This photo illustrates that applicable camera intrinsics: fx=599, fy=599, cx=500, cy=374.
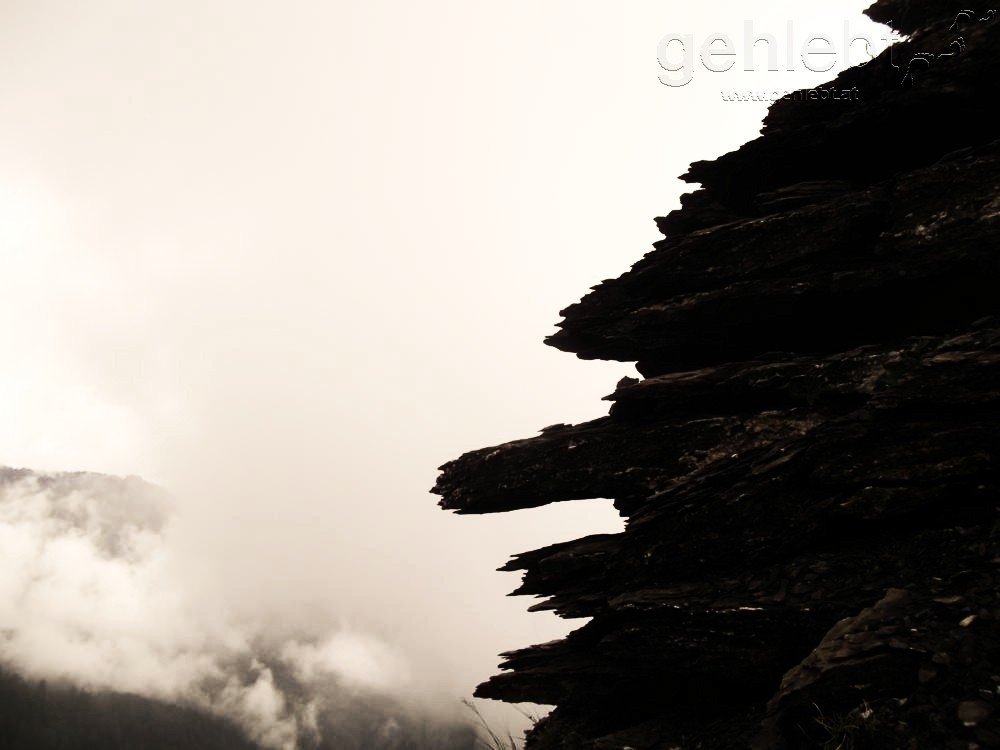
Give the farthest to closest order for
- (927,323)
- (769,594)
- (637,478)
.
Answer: (637,478)
(927,323)
(769,594)

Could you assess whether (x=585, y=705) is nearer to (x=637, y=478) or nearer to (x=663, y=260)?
(x=637, y=478)

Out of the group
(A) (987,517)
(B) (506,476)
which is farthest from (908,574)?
(B) (506,476)

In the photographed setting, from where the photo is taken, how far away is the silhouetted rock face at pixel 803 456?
11.3m

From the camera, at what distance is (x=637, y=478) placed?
18062 millimetres

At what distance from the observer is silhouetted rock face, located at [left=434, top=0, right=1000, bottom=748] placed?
11297 mm

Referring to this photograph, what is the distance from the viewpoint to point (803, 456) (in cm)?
1455

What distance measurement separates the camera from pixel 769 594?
44.9 ft

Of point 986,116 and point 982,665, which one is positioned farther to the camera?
point 986,116

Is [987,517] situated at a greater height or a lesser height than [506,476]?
lesser

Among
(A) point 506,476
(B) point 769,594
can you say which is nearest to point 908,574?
(B) point 769,594

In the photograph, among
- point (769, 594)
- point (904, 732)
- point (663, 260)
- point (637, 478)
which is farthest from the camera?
point (663, 260)

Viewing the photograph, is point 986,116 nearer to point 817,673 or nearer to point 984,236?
point 984,236

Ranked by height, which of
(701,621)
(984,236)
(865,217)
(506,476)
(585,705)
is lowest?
(585,705)

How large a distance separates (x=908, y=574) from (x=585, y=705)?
9.55 m
